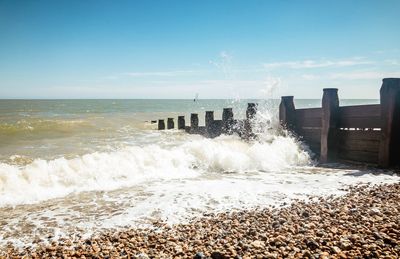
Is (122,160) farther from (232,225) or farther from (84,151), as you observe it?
(232,225)

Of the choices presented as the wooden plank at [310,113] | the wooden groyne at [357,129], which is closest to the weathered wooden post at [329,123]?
the wooden groyne at [357,129]

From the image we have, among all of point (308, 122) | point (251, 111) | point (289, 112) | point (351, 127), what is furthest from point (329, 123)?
point (251, 111)

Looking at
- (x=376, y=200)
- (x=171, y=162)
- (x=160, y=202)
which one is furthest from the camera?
(x=171, y=162)

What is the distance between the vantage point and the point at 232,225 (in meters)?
4.86

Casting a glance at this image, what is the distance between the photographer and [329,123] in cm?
955

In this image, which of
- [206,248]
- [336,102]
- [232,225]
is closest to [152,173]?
[232,225]

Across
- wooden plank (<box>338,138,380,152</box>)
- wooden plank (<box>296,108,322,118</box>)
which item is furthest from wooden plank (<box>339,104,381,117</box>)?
wooden plank (<box>296,108,322,118</box>)

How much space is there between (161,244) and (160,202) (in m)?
2.01

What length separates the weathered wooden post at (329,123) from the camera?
955cm

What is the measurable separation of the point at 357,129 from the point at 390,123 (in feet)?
4.46

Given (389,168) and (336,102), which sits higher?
(336,102)

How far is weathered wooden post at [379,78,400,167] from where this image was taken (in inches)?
323

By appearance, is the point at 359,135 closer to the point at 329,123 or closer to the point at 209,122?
the point at 329,123

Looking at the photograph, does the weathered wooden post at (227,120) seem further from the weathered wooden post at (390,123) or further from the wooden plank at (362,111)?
the weathered wooden post at (390,123)
